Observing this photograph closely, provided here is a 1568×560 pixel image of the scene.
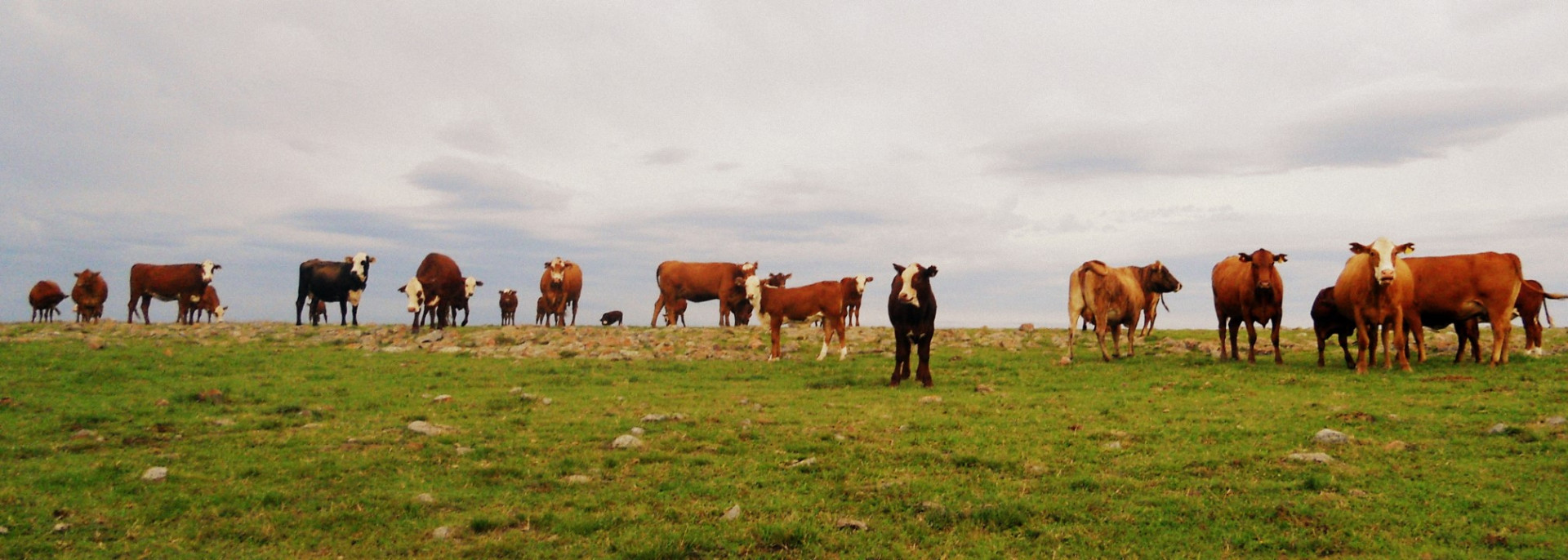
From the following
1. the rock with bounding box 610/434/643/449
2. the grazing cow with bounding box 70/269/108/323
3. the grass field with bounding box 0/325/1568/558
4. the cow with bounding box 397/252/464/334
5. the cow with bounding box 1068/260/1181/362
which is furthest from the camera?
the grazing cow with bounding box 70/269/108/323

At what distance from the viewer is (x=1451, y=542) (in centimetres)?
738

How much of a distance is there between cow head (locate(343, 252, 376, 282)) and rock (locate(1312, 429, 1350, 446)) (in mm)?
32350

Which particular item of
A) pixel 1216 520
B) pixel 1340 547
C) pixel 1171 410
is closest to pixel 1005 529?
pixel 1216 520

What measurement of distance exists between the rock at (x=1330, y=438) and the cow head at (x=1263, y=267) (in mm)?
10449

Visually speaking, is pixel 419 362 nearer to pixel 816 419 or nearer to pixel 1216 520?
pixel 816 419

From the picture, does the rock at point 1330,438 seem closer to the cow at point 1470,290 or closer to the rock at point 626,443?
the rock at point 626,443

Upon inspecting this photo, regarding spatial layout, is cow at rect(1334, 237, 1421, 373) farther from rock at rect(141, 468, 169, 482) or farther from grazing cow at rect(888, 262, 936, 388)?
rock at rect(141, 468, 169, 482)

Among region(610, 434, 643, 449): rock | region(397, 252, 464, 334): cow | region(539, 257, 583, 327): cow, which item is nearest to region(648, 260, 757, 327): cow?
region(539, 257, 583, 327): cow

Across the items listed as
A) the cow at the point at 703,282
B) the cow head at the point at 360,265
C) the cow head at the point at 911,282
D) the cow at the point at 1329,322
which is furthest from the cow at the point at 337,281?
the cow at the point at 1329,322

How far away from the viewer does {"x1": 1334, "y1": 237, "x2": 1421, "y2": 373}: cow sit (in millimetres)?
18328

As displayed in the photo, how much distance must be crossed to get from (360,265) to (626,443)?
26.9 meters

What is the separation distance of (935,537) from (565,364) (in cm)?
1529

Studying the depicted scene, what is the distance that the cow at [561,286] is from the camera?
37469 millimetres

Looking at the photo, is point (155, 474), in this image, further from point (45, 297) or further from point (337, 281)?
point (45, 297)
